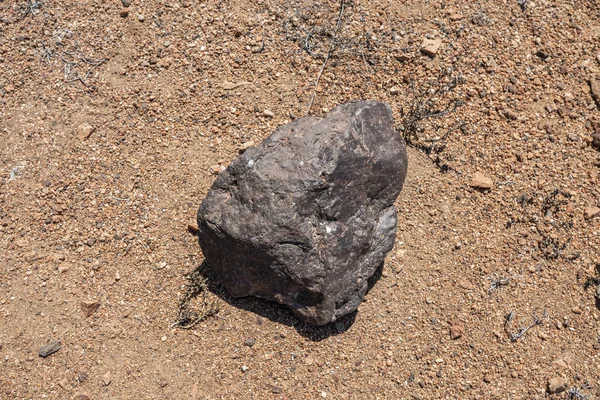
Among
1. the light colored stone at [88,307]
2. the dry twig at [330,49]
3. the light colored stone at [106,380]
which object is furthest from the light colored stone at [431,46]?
the light colored stone at [106,380]

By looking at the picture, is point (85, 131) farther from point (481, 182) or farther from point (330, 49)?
point (481, 182)

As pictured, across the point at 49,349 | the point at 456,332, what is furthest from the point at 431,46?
the point at 49,349

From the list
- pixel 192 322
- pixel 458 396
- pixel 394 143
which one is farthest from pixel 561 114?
pixel 192 322

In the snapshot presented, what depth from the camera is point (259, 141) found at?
13.5 ft

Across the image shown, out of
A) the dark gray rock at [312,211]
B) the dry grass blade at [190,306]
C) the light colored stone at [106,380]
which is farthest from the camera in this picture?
the dry grass blade at [190,306]

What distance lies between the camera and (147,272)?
3.88 metres

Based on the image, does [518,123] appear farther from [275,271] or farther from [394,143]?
[275,271]

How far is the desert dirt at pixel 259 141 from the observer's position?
3.78 meters

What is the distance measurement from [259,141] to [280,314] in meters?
1.27

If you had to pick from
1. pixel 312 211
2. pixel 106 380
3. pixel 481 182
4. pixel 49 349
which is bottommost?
pixel 106 380

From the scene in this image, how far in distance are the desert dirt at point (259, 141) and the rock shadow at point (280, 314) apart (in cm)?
2

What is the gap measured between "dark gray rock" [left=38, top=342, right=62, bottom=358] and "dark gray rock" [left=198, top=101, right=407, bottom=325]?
3.89 feet

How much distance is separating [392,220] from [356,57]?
1370mm

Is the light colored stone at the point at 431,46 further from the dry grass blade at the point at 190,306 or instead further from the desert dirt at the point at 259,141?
the dry grass blade at the point at 190,306
